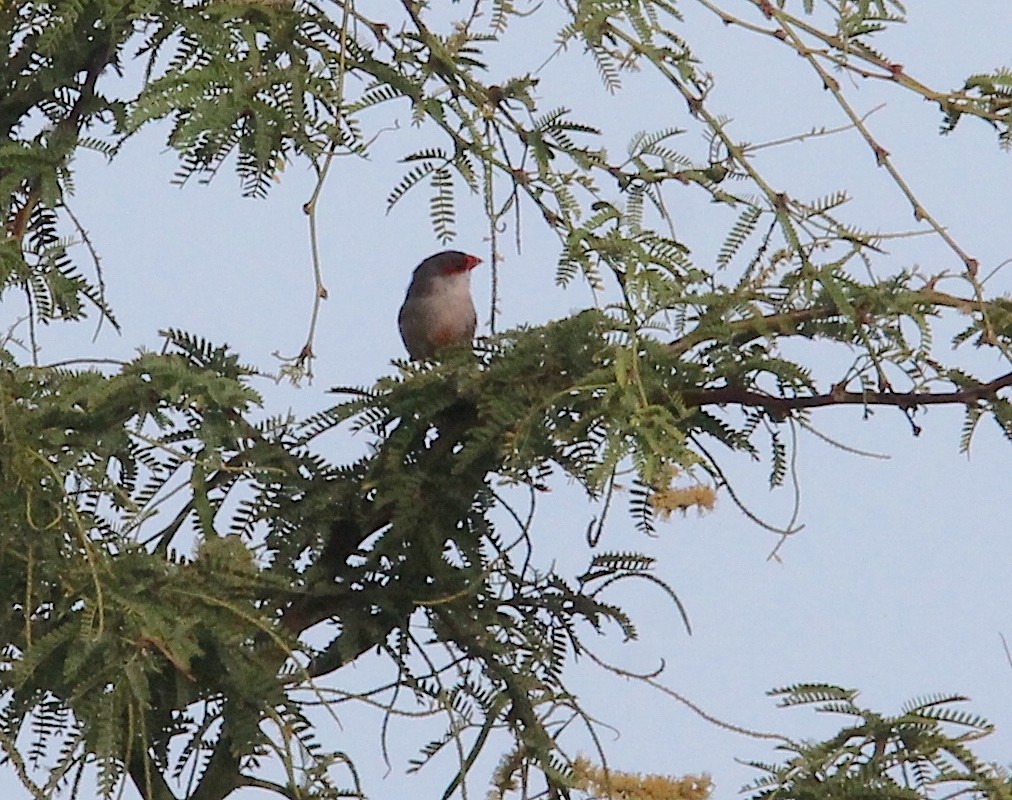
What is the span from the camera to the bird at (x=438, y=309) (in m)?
3.23

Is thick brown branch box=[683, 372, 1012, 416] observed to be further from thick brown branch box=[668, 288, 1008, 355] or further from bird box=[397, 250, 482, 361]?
bird box=[397, 250, 482, 361]

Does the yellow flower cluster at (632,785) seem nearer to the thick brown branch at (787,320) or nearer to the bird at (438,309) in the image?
the thick brown branch at (787,320)

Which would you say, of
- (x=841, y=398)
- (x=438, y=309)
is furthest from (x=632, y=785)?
(x=438, y=309)

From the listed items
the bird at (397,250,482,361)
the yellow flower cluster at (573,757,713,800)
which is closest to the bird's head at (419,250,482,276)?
the bird at (397,250,482,361)

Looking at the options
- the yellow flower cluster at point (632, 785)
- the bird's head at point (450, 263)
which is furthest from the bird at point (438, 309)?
the yellow flower cluster at point (632, 785)

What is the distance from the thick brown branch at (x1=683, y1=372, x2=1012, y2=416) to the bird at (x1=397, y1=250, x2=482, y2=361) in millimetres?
1359

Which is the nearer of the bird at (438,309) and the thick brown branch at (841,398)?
the thick brown branch at (841,398)

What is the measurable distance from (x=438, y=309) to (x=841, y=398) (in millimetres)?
1462

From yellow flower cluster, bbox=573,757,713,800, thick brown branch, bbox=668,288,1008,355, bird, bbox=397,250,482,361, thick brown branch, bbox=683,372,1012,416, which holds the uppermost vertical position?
bird, bbox=397,250,482,361

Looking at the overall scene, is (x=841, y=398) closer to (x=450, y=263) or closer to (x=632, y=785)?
(x=632, y=785)

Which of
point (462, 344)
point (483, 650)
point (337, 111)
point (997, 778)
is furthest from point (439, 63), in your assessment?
point (997, 778)

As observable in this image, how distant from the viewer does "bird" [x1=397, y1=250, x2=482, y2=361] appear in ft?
10.6

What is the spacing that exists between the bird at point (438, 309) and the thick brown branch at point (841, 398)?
136cm

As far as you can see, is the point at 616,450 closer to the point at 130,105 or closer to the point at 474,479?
the point at 474,479
